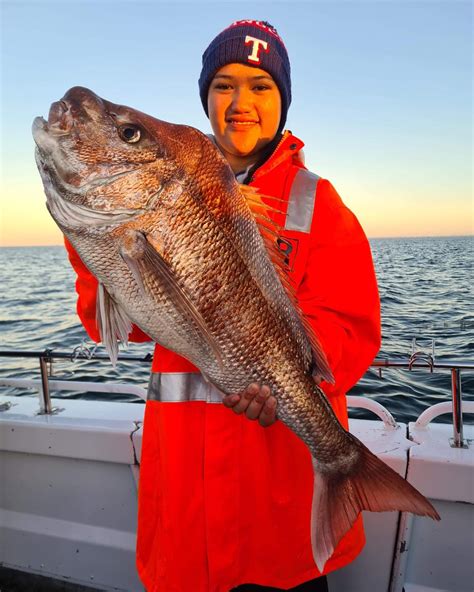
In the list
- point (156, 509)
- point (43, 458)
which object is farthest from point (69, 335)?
point (156, 509)

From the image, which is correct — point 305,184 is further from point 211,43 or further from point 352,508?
point 352,508

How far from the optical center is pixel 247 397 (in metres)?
1.84

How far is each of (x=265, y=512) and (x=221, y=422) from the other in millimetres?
425

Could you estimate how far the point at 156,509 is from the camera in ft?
7.03

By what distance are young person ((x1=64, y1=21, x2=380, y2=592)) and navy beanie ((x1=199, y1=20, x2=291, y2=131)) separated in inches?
24.4

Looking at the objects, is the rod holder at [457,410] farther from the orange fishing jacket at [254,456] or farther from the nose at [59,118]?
the nose at [59,118]

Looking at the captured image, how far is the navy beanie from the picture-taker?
2.30 metres

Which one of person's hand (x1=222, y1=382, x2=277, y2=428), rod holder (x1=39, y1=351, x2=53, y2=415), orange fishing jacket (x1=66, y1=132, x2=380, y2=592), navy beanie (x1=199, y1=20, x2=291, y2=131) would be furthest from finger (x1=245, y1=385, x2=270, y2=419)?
rod holder (x1=39, y1=351, x2=53, y2=415)

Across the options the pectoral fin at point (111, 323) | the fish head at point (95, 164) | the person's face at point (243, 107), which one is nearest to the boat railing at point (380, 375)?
the pectoral fin at point (111, 323)

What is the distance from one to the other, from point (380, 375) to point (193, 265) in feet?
6.84

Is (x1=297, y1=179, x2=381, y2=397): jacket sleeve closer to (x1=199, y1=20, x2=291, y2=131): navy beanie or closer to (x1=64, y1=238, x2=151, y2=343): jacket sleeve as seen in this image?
(x1=199, y1=20, x2=291, y2=131): navy beanie

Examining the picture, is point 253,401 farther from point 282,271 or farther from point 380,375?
point 380,375

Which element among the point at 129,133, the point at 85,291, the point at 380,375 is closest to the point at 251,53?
the point at 129,133

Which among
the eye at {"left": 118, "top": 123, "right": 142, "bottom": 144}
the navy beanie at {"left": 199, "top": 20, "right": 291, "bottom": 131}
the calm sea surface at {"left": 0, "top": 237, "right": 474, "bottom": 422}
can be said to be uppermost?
the navy beanie at {"left": 199, "top": 20, "right": 291, "bottom": 131}
